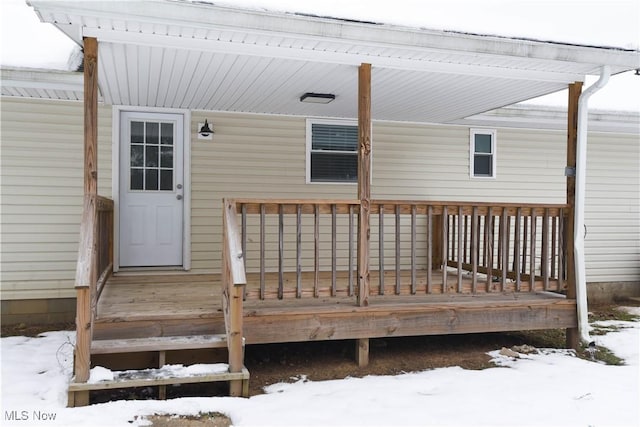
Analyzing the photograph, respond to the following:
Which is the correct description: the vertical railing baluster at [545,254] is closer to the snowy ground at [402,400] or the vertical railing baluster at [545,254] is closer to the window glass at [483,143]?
the snowy ground at [402,400]

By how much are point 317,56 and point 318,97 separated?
140cm

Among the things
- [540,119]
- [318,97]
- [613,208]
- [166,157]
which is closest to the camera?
[318,97]

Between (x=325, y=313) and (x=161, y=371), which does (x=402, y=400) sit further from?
(x=161, y=371)

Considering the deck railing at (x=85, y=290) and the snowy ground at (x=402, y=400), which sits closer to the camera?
the snowy ground at (x=402, y=400)

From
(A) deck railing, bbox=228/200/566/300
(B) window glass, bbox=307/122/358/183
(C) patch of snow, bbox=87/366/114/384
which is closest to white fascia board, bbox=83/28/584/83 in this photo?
(A) deck railing, bbox=228/200/566/300

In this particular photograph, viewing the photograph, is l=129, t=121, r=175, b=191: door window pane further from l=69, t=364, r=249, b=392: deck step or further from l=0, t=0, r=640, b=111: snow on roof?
l=69, t=364, r=249, b=392: deck step

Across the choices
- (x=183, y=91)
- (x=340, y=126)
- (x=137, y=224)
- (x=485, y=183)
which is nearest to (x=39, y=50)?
(x=183, y=91)

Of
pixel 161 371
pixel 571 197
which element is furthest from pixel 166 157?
pixel 571 197

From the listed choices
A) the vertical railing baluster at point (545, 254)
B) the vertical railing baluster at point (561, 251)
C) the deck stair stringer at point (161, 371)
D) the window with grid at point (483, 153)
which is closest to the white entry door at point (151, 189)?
the deck stair stringer at point (161, 371)

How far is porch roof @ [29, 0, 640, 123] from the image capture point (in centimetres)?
405

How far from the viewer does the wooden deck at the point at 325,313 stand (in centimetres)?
471

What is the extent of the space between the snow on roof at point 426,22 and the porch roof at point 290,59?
8 cm

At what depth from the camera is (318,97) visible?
20.4ft

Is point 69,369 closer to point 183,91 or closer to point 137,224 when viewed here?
point 137,224
